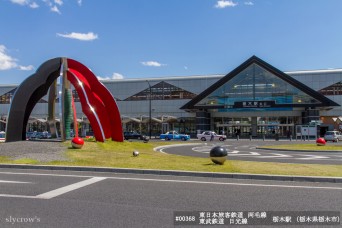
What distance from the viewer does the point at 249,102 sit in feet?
179

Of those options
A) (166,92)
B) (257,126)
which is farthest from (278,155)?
(166,92)

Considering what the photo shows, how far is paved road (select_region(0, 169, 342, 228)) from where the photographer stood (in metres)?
6.26

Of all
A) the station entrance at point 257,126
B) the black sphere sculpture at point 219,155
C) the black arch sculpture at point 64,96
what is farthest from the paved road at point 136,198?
the station entrance at point 257,126

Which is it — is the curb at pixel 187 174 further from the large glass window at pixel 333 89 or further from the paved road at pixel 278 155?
the large glass window at pixel 333 89

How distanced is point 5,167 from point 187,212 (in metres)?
9.88

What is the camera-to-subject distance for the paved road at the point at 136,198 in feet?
20.5

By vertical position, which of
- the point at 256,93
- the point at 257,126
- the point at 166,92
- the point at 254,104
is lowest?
the point at 257,126

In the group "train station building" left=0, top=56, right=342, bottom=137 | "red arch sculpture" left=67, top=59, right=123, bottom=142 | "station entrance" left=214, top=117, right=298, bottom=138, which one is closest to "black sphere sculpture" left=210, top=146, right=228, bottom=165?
"red arch sculpture" left=67, top=59, right=123, bottom=142

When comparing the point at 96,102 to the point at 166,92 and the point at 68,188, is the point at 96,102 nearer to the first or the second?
the point at 68,188

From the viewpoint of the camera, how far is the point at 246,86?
55062 mm

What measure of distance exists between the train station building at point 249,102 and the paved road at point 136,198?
41.2m

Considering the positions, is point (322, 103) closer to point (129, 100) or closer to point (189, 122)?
point (189, 122)

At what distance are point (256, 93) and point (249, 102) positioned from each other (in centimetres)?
182

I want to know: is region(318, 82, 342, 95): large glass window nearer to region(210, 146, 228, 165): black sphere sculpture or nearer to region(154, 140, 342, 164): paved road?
region(154, 140, 342, 164): paved road
